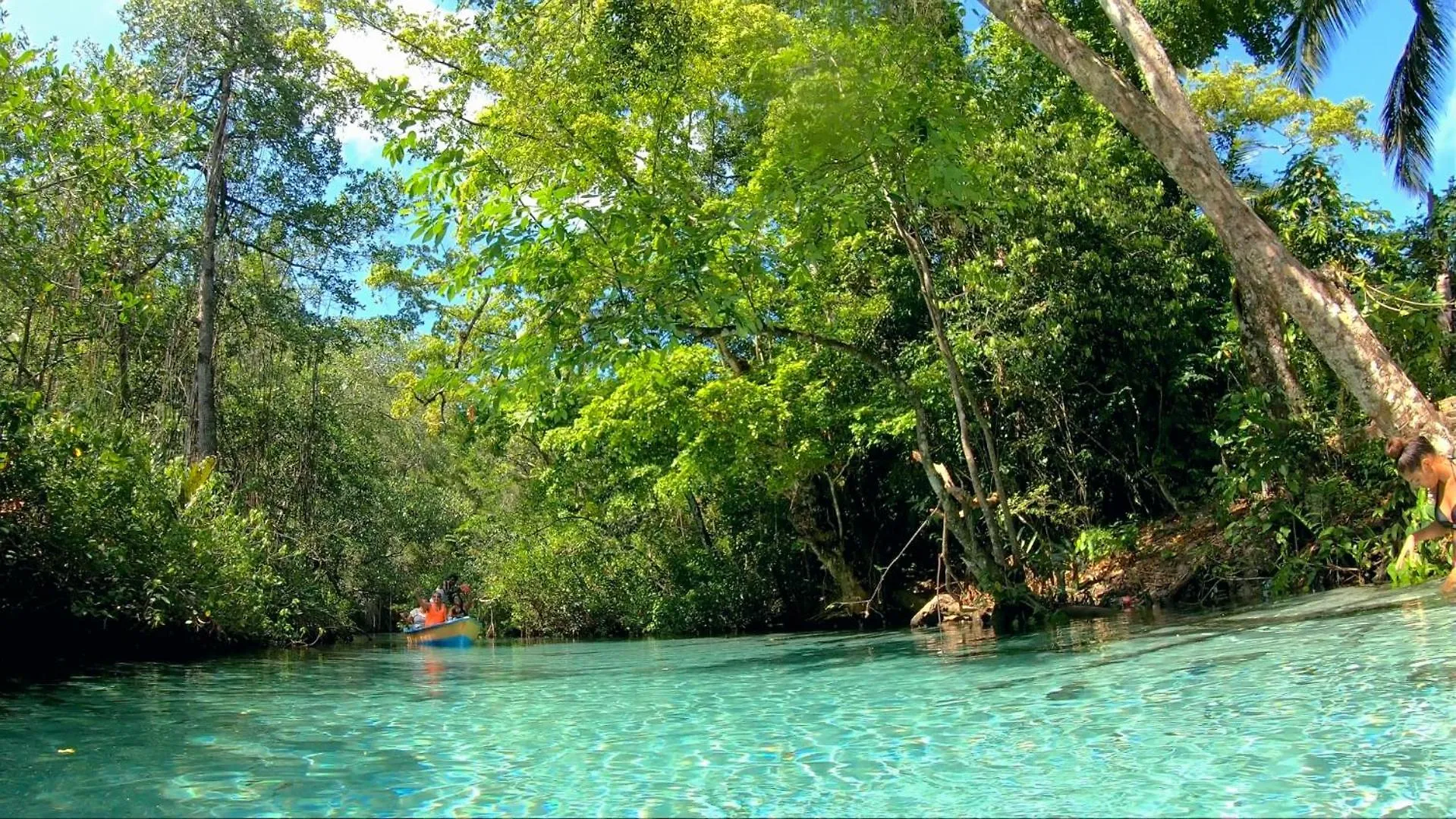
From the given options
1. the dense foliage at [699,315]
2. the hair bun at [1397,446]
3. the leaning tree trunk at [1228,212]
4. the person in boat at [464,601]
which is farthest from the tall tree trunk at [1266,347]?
the person in boat at [464,601]

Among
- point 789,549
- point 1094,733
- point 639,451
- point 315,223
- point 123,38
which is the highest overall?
point 123,38

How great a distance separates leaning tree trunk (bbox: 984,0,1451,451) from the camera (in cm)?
716

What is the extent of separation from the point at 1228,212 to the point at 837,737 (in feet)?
18.5

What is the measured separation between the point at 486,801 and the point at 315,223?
2066cm

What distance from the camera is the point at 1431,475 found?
22.6ft

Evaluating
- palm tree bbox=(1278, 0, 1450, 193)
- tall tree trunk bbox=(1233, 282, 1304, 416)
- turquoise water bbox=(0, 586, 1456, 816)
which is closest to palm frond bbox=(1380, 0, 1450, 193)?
palm tree bbox=(1278, 0, 1450, 193)

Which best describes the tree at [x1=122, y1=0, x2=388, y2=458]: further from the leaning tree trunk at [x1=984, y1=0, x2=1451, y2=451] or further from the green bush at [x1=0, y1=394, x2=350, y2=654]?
the leaning tree trunk at [x1=984, y1=0, x2=1451, y2=451]

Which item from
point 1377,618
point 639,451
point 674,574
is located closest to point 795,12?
point 639,451

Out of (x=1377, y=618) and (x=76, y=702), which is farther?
(x=1377, y=618)

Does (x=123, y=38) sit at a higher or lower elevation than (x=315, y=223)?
higher

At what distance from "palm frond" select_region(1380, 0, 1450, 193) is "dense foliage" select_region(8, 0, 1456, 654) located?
942mm

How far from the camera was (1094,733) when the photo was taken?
4078 mm

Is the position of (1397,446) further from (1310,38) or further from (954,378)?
(1310,38)

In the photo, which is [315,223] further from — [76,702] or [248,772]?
[248,772]
